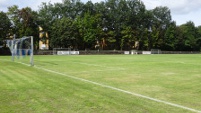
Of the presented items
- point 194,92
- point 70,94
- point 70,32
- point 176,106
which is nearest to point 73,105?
point 70,94

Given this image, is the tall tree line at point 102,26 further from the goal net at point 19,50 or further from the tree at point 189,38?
the goal net at point 19,50

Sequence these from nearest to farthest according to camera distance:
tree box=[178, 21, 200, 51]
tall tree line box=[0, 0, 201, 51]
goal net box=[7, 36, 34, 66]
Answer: goal net box=[7, 36, 34, 66], tall tree line box=[0, 0, 201, 51], tree box=[178, 21, 200, 51]

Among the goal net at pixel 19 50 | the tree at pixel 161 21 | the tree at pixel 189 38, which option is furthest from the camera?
the tree at pixel 189 38

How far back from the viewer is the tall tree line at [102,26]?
237ft

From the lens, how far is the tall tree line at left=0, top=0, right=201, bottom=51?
72125 mm

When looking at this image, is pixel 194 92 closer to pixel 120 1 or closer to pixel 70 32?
pixel 70 32

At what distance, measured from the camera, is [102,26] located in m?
89.2

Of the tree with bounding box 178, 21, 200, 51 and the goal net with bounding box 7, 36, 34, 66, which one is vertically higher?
the tree with bounding box 178, 21, 200, 51

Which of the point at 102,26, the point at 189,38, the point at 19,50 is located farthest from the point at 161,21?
the point at 19,50

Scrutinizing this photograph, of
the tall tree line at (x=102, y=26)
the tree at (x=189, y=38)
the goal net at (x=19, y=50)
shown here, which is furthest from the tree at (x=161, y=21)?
the goal net at (x=19, y=50)

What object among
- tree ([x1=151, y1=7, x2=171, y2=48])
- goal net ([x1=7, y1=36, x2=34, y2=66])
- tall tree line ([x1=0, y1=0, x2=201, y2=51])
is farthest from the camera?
tree ([x1=151, y1=7, x2=171, y2=48])

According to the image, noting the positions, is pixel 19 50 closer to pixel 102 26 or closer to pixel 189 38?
pixel 102 26

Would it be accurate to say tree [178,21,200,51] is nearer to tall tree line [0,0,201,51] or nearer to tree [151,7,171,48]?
tall tree line [0,0,201,51]

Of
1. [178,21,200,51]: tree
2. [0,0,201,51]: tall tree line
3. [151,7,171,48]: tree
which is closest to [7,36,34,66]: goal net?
[0,0,201,51]: tall tree line
